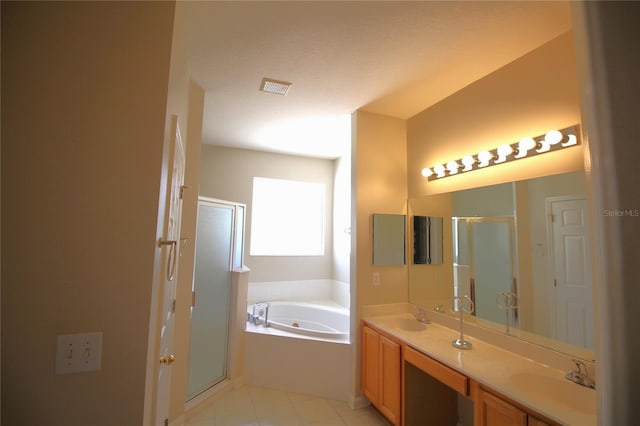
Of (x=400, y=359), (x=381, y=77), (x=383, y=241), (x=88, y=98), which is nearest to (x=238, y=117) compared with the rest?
(x=381, y=77)

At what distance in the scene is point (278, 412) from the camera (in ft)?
7.79

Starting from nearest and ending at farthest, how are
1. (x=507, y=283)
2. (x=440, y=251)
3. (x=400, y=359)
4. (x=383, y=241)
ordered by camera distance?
(x=507, y=283)
(x=400, y=359)
(x=440, y=251)
(x=383, y=241)

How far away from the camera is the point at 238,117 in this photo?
2.95 m

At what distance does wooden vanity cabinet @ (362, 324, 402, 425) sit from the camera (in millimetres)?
2068

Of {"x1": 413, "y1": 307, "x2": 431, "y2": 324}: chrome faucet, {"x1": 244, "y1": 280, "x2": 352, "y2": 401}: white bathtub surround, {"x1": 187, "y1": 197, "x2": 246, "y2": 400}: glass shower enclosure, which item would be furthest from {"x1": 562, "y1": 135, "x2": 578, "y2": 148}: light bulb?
{"x1": 187, "y1": 197, "x2": 246, "y2": 400}: glass shower enclosure

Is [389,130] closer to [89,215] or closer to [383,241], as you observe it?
[383,241]

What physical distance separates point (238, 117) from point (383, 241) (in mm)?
1984

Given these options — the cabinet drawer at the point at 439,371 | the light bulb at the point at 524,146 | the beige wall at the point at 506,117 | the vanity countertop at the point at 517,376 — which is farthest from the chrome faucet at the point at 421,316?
A: the light bulb at the point at 524,146

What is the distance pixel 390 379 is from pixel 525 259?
4.27 ft

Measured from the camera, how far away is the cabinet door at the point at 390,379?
2061 mm

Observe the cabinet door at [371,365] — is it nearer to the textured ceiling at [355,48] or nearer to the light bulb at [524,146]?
the light bulb at [524,146]

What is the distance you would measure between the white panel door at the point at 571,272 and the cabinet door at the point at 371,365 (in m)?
1.25

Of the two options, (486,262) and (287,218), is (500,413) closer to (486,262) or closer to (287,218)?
(486,262)

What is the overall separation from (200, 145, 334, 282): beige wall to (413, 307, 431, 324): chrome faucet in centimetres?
206
